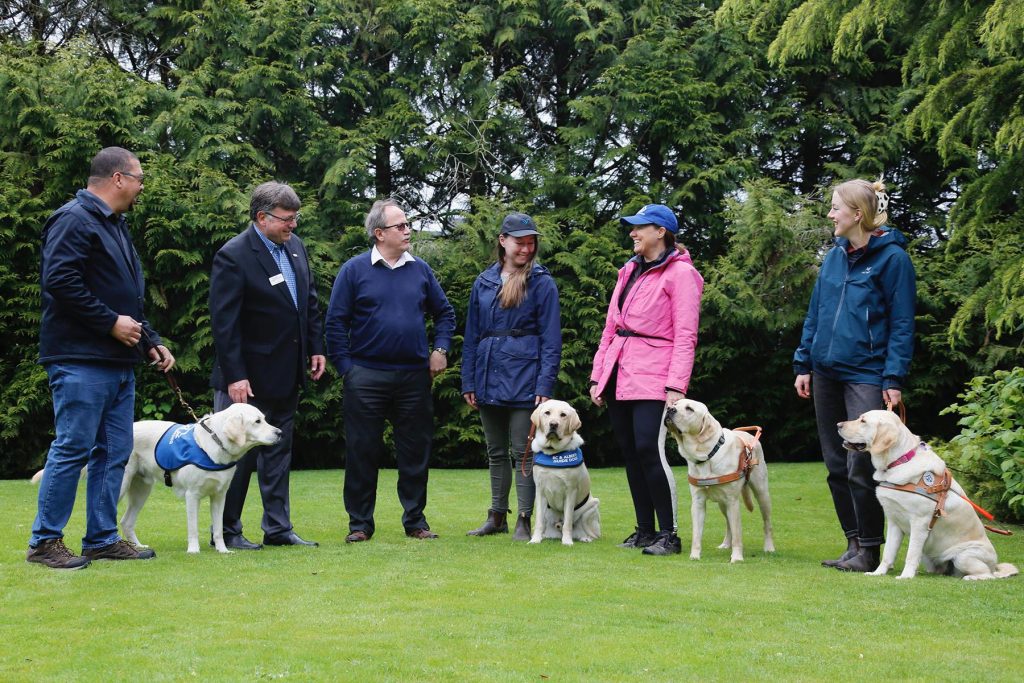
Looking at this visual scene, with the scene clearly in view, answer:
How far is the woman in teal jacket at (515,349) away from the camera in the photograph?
657 cm

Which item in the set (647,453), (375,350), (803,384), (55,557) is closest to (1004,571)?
(803,384)

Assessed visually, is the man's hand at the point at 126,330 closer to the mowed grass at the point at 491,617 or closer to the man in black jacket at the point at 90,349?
the man in black jacket at the point at 90,349

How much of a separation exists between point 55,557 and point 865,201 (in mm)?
4421

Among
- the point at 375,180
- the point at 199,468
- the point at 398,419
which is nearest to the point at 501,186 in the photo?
the point at 375,180

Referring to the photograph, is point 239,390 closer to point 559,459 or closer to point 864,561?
point 559,459

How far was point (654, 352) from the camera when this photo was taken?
600cm

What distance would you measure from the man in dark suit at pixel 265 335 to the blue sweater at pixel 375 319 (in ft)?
0.89

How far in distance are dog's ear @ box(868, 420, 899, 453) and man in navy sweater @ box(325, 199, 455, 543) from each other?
2758mm

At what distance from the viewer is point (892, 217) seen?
1441 cm

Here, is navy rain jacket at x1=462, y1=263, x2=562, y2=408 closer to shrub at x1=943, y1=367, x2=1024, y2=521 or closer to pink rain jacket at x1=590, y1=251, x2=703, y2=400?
pink rain jacket at x1=590, y1=251, x2=703, y2=400

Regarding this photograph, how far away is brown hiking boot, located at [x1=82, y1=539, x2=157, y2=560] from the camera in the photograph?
5535mm

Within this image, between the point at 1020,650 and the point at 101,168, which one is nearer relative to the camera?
the point at 1020,650

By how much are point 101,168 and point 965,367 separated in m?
10.0

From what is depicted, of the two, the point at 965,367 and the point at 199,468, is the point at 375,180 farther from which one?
the point at 199,468
